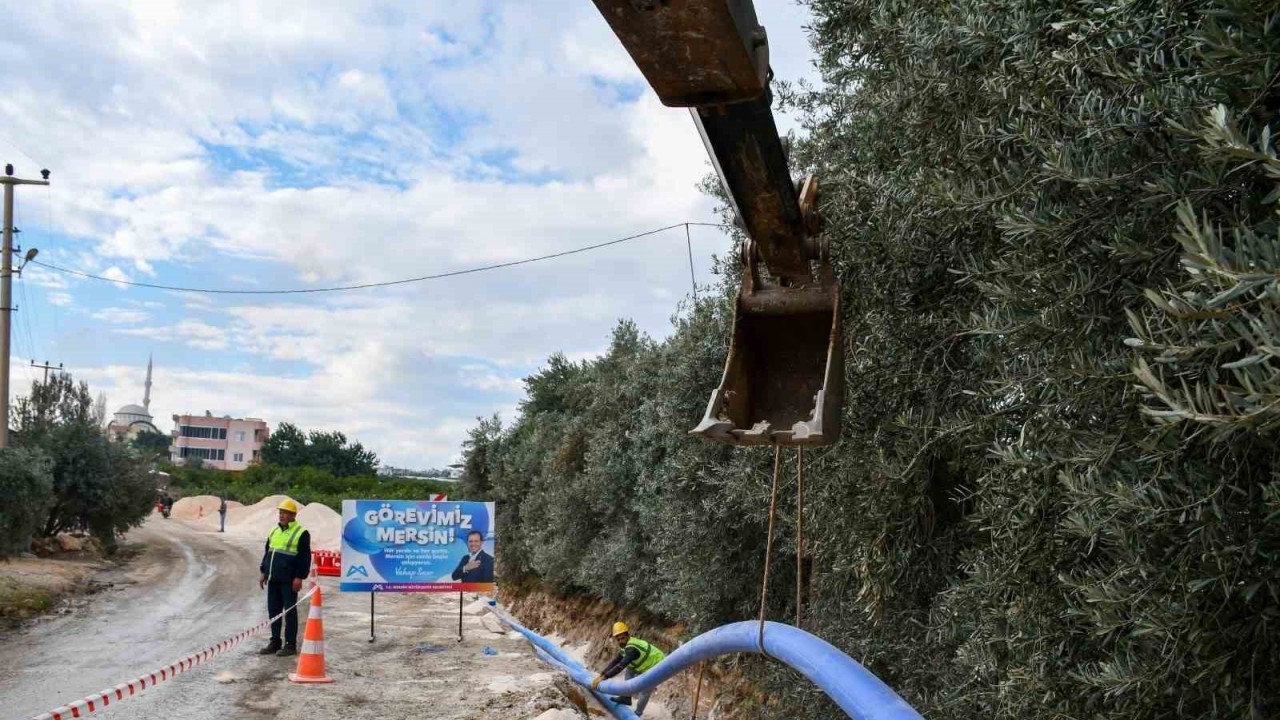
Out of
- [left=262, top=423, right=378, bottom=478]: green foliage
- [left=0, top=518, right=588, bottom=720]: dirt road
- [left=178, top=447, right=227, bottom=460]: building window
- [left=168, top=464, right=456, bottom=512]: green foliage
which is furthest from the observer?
[left=178, top=447, right=227, bottom=460]: building window

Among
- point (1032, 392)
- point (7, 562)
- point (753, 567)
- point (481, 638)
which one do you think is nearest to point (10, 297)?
point (7, 562)

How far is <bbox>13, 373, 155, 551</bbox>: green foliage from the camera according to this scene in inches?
Answer: 1171

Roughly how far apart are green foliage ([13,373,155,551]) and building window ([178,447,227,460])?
96893 millimetres

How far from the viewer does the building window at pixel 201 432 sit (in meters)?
125

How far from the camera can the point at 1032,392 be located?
462 cm

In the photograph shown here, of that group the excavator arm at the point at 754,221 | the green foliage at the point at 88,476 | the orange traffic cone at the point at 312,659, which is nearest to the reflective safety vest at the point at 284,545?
the orange traffic cone at the point at 312,659

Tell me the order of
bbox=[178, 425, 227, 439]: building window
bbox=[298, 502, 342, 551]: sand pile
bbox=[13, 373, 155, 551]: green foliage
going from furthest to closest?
bbox=[178, 425, 227, 439]: building window → bbox=[298, 502, 342, 551]: sand pile → bbox=[13, 373, 155, 551]: green foliage

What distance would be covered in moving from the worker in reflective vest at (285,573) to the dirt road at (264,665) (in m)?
0.43

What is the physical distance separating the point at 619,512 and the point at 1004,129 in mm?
12999

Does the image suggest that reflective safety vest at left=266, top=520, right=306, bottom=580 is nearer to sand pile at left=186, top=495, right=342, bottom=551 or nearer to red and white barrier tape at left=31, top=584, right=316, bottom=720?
red and white barrier tape at left=31, top=584, right=316, bottom=720

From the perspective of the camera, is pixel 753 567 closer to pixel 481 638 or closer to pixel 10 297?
pixel 481 638

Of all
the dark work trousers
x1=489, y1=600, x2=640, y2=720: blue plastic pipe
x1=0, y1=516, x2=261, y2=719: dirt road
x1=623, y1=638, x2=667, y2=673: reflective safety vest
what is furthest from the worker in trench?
x1=0, y1=516, x2=261, y2=719: dirt road

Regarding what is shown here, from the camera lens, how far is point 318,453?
3398 inches

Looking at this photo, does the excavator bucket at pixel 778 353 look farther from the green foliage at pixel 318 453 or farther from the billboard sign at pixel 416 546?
the green foliage at pixel 318 453
